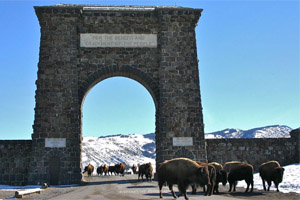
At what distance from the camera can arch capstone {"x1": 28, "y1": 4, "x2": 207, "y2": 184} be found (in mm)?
20562

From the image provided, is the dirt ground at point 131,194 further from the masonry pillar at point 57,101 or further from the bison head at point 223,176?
the masonry pillar at point 57,101

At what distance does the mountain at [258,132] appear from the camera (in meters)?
86.6

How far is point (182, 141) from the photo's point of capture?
A: 20.8 metres

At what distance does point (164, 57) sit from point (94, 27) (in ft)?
15.5

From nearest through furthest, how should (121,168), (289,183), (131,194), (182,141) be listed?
1. (131,194)
2. (289,183)
3. (182,141)
4. (121,168)

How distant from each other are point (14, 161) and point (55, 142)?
8.57 ft

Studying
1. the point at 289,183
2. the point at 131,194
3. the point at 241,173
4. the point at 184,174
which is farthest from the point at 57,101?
the point at 289,183

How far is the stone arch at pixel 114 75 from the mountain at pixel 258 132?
64772 mm

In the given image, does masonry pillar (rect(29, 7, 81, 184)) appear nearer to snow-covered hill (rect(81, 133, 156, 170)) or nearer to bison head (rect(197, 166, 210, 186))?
bison head (rect(197, 166, 210, 186))

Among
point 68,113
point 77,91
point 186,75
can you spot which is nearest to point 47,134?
point 68,113

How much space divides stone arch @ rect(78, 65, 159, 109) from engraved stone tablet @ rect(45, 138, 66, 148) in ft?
8.25

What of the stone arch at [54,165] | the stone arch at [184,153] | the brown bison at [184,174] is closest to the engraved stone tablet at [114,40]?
the stone arch at [184,153]

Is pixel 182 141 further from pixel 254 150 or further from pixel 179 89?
pixel 254 150

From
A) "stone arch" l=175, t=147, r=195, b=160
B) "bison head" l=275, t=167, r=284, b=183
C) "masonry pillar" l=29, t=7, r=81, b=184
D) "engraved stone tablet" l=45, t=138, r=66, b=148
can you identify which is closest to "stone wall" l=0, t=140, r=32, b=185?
"masonry pillar" l=29, t=7, r=81, b=184
